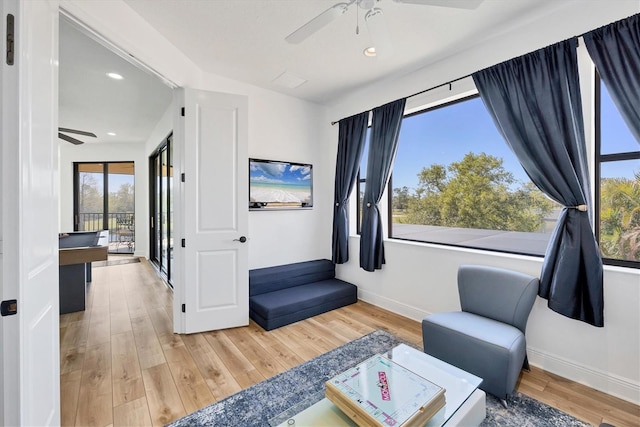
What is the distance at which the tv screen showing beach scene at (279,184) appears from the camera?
11.9ft

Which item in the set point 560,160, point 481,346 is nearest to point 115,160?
point 481,346

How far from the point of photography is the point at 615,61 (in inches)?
72.9

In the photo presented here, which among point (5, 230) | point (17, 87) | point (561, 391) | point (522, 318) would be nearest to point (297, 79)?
point (17, 87)

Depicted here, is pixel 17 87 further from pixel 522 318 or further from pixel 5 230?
pixel 522 318

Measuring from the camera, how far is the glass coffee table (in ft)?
4.12

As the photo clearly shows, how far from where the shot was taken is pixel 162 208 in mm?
5254

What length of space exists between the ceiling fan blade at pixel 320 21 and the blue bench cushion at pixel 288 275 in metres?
2.56

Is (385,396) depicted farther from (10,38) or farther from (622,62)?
(622,62)

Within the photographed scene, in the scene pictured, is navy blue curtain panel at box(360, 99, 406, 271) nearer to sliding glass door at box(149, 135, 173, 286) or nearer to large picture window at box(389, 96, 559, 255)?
large picture window at box(389, 96, 559, 255)

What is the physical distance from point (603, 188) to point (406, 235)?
1.81 m

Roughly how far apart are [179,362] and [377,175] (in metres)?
2.79

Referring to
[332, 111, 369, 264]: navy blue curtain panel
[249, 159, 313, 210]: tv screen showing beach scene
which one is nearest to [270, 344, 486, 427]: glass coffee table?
[332, 111, 369, 264]: navy blue curtain panel

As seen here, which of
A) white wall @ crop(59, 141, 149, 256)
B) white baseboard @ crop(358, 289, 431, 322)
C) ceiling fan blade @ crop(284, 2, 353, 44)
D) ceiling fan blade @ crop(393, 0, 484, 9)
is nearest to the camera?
ceiling fan blade @ crop(393, 0, 484, 9)

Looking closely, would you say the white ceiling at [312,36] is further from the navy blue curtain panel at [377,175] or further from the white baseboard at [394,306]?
the white baseboard at [394,306]
